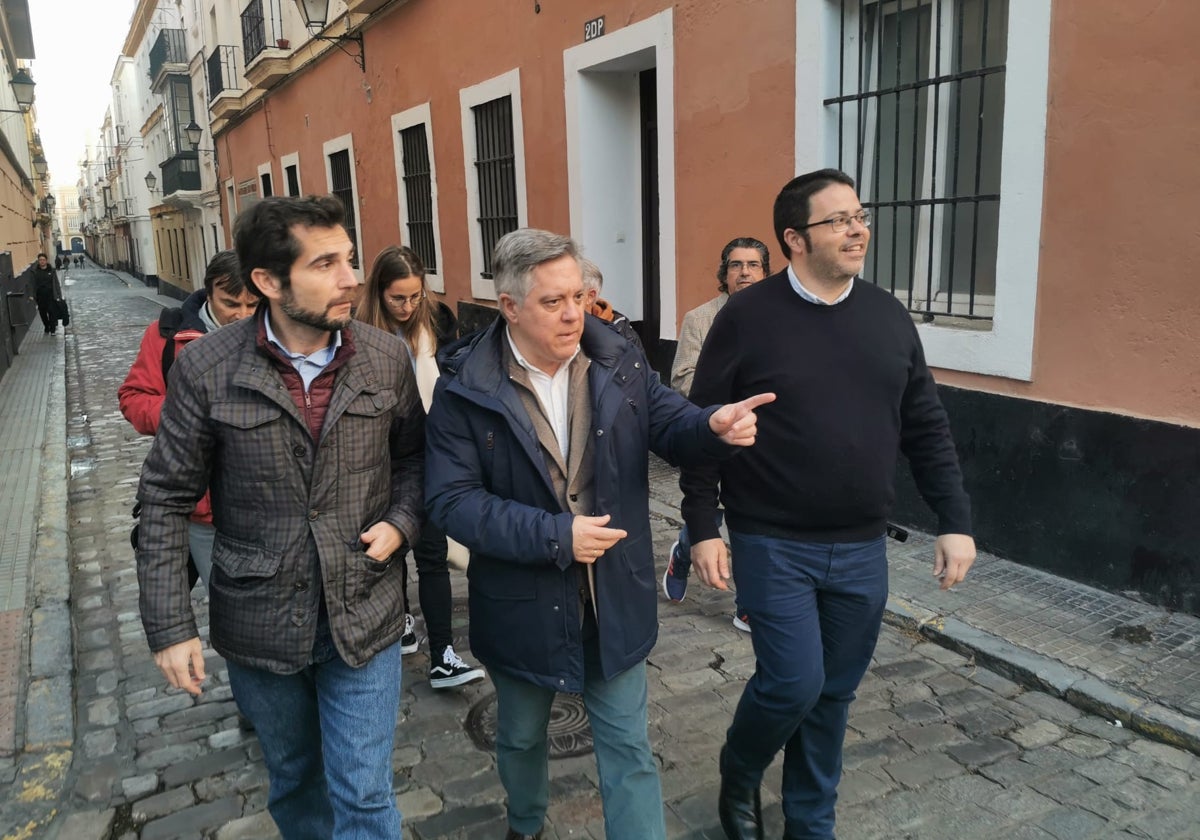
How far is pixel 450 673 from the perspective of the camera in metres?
3.87

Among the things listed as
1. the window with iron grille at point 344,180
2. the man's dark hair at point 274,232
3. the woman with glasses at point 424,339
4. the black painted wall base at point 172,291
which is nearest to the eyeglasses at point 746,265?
the woman with glasses at point 424,339

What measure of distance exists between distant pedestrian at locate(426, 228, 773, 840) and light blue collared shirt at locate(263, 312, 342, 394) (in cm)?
29

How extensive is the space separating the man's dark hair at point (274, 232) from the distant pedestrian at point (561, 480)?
46 centimetres

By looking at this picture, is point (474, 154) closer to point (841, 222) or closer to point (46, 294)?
point (841, 222)

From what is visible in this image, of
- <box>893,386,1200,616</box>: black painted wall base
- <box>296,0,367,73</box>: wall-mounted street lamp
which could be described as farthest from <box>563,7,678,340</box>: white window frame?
<box>296,0,367,73</box>: wall-mounted street lamp

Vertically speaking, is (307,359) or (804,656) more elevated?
(307,359)

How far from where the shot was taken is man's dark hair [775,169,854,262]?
2.63 metres

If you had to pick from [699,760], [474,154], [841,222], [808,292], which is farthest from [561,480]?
A: [474,154]

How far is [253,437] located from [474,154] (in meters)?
8.99

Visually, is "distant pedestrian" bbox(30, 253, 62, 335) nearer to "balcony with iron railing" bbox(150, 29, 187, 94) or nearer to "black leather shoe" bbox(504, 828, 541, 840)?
"balcony with iron railing" bbox(150, 29, 187, 94)

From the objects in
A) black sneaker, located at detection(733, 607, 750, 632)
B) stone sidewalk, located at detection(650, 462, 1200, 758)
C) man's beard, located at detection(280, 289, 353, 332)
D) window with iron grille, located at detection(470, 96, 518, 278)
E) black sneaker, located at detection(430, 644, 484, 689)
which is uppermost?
window with iron grille, located at detection(470, 96, 518, 278)

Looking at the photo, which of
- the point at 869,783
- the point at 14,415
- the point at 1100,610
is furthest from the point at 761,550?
the point at 14,415

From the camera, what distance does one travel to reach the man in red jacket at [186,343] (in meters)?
3.28

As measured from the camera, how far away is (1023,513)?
→ 4.86 metres
